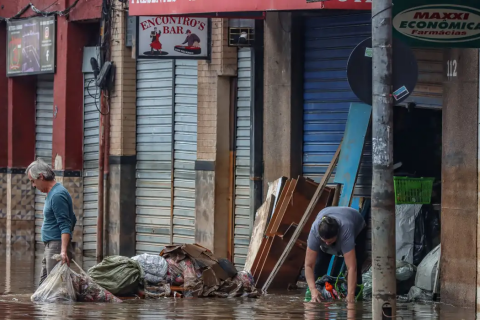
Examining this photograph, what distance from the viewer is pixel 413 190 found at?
12.6m

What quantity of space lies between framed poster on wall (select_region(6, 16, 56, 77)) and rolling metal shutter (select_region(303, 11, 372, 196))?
654cm

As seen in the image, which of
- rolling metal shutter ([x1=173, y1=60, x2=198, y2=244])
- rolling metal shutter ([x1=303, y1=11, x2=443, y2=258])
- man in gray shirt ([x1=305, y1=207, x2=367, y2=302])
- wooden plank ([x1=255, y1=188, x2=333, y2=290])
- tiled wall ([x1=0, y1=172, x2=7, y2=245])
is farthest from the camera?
tiled wall ([x1=0, y1=172, x2=7, y2=245])

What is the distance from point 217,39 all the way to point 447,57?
16.9ft


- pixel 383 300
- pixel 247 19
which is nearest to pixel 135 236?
pixel 247 19

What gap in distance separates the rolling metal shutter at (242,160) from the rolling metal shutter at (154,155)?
169 cm

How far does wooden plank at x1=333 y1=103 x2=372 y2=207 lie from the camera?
524 inches

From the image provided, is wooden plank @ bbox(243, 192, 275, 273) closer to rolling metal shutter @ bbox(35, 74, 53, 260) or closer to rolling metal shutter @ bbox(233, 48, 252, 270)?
rolling metal shutter @ bbox(233, 48, 252, 270)

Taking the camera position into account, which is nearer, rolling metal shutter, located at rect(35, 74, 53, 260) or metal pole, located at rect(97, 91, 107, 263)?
metal pole, located at rect(97, 91, 107, 263)

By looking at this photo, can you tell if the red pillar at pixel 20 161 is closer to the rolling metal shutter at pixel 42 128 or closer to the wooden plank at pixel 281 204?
the rolling metal shutter at pixel 42 128

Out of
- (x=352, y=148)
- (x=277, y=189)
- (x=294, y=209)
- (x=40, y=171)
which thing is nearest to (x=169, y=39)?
(x=277, y=189)

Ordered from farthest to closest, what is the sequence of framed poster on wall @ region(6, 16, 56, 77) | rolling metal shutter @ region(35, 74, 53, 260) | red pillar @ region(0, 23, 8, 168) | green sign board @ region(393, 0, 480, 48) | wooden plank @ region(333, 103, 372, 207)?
1. red pillar @ region(0, 23, 8, 168)
2. rolling metal shutter @ region(35, 74, 53, 260)
3. framed poster on wall @ region(6, 16, 56, 77)
4. wooden plank @ region(333, 103, 372, 207)
5. green sign board @ region(393, 0, 480, 48)

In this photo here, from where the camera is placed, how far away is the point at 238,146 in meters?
16.2

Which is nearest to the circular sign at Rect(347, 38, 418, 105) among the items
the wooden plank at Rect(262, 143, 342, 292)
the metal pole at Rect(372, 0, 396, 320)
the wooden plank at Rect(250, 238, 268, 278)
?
the metal pole at Rect(372, 0, 396, 320)

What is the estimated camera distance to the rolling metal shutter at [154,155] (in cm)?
1761
